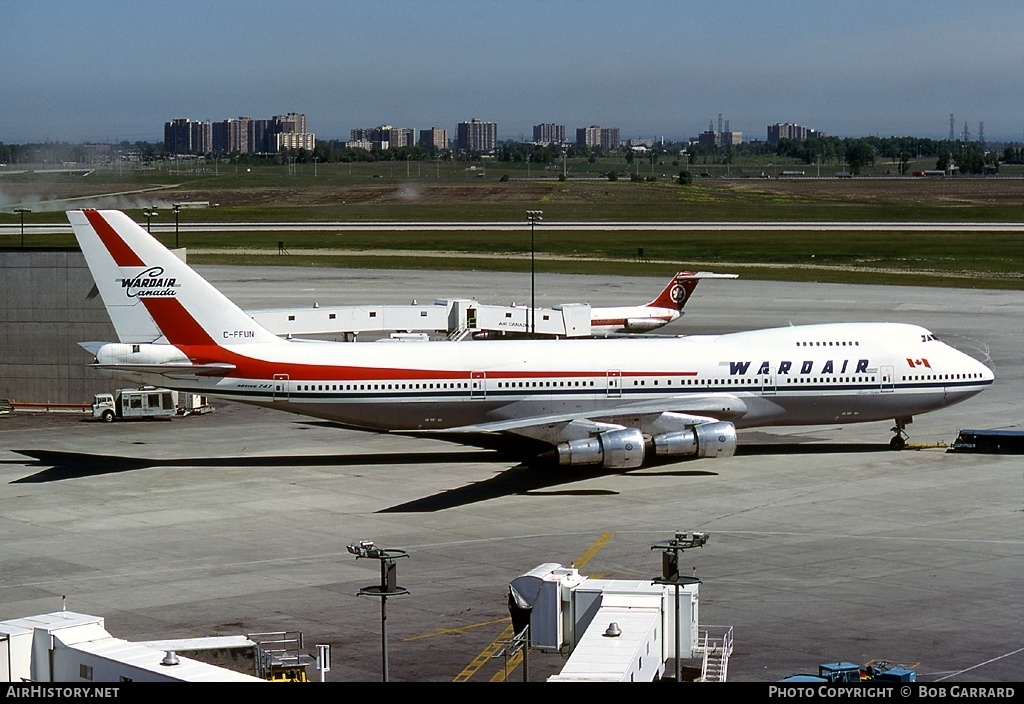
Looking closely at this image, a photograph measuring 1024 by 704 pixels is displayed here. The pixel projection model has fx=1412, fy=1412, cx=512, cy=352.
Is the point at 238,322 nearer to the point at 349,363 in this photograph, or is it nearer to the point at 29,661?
the point at 349,363

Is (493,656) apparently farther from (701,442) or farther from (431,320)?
(431,320)

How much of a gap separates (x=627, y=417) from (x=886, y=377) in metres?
11.4

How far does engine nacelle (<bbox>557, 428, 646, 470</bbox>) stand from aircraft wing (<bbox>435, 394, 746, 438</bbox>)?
1.25 meters

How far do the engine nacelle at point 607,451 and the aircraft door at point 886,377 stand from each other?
38.2 feet

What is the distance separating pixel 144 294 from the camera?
5484 cm

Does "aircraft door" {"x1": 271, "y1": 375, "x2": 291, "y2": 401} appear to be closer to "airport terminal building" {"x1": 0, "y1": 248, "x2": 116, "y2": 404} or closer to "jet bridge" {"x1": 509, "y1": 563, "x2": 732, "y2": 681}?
"airport terminal building" {"x1": 0, "y1": 248, "x2": 116, "y2": 404}

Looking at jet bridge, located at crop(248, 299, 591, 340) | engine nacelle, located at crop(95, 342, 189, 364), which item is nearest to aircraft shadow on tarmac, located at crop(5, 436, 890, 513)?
engine nacelle, located at crop(95, 342, 189, 364)

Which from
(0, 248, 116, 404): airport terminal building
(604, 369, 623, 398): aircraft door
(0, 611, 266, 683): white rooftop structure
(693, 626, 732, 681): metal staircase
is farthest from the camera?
(0, 248, 116, 404): airport terminal building

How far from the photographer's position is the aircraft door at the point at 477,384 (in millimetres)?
55781

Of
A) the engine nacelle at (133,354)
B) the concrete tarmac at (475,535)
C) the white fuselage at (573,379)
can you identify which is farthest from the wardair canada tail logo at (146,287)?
the concrete tarmac at (475,535)

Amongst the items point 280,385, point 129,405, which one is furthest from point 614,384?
point 129,405

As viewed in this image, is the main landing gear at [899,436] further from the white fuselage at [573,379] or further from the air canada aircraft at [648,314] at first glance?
the air canada aircraft at [648,314]

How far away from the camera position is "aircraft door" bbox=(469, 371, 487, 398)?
55.8 metres

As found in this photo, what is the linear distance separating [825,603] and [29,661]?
20.3 m
